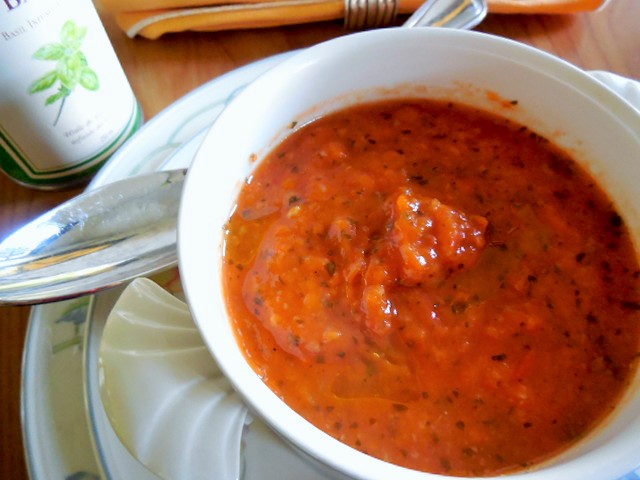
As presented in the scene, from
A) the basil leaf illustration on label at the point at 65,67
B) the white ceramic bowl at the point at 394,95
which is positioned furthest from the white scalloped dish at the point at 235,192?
the basil leaf illustration on label at the point at 65,67

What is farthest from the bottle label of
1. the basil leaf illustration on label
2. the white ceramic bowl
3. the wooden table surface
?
the white ceramic bowl

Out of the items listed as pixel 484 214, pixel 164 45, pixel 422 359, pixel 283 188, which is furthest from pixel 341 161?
pixel 164 45

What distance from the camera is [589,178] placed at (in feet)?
3.28

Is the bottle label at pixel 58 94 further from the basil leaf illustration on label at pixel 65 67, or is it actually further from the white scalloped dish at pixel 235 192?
the white scalloped dish at pixel 235 192

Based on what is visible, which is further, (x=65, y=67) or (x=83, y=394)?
(x=65, y=67)

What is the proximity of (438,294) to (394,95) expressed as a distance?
40 cm

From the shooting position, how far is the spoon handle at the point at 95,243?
100 centimetres

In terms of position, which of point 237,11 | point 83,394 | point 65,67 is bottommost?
point 83,394

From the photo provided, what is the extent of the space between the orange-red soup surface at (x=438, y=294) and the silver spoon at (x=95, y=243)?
0.56 ft

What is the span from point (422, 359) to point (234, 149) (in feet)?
1.38

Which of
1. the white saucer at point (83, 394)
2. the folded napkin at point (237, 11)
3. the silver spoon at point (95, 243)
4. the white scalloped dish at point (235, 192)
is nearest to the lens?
the white scalloped dish at point (235, 192)

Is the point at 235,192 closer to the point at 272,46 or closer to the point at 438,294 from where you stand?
the point at 438,294

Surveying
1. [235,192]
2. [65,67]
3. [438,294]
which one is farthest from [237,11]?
[438,294]

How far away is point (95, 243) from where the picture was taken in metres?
1.07
